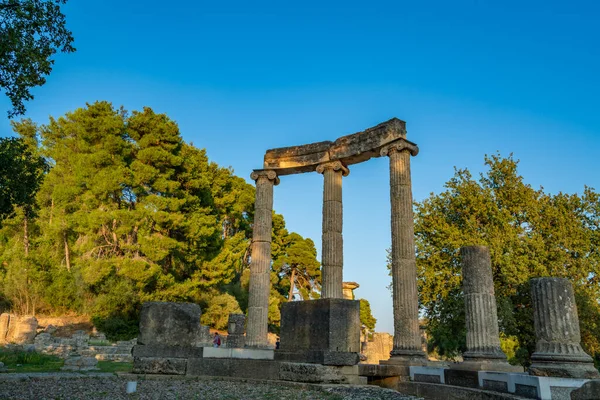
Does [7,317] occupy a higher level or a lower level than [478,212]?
lower

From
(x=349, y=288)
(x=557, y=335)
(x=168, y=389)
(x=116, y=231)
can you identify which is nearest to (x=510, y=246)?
(x=349, y=288)

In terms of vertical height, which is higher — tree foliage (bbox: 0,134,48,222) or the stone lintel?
the stone lintel

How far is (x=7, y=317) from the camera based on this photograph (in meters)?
20.9

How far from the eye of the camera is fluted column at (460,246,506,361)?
29.8ft

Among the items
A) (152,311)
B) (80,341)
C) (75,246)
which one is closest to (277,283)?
(75,246)

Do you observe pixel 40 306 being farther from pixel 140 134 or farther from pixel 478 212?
pixel 478 212

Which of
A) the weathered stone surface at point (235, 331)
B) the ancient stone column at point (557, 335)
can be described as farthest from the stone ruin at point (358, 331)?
the weathered stone surface at point (235, 331)

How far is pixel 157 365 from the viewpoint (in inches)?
351

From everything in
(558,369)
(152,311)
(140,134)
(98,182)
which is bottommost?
(558,369)

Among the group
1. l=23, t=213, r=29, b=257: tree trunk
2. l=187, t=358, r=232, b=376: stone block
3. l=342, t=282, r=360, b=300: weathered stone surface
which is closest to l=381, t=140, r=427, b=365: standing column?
l=187, t=358, r=232, b=376: stone block

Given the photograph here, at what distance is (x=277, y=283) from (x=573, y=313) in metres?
35.8

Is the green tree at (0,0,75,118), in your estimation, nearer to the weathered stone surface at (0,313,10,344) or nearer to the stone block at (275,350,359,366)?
the stone block at (275,350,359,366)

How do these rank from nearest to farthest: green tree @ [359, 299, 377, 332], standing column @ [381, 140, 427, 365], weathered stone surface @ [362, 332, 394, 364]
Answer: standing column @ [381, 140, 427, 365]
weathered stone surface @ [362, 332, 394, 364]
green tree @ [359, 299, 377, 332]

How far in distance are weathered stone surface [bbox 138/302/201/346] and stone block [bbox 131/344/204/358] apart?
0.08m
